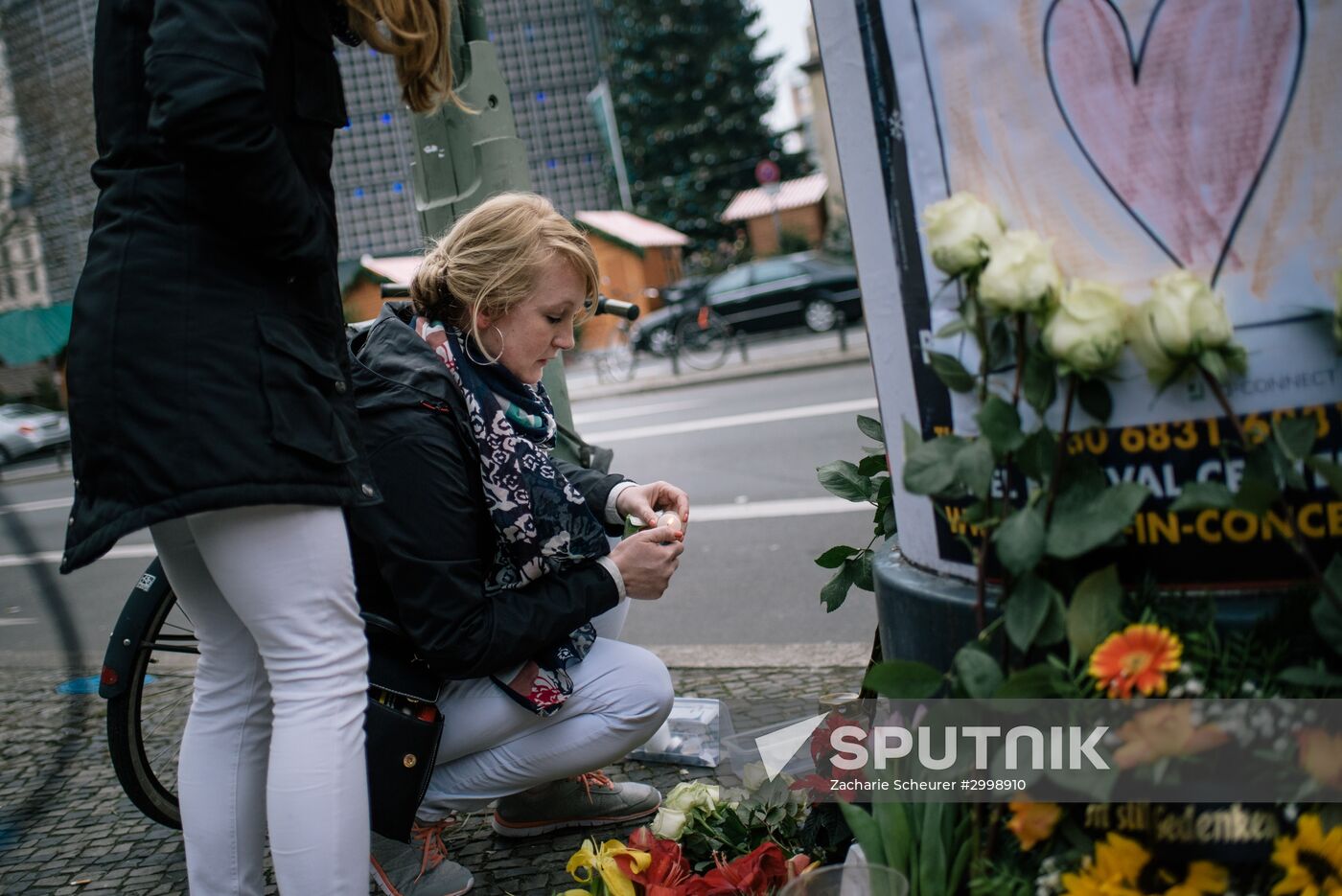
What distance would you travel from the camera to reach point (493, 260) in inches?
86.5

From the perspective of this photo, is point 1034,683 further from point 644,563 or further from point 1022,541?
point 644,563

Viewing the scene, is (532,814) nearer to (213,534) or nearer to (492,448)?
(492,448)

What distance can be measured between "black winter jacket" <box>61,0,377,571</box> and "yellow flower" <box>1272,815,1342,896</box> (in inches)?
48.8

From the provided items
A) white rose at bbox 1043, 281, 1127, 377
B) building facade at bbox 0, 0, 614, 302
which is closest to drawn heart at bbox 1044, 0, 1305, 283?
white rose at bbox 1043, 281, 1127, 377

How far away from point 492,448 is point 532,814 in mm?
913

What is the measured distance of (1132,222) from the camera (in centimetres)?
135

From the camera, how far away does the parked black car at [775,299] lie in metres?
20.4

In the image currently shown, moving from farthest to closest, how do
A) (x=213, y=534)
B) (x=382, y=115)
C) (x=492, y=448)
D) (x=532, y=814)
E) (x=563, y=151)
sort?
(x=563, y=151), (x=382, y=115), (x=532, y=814), (x=492, y=448), (x=213, y=534)

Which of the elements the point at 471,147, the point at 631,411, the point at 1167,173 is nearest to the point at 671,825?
the point at 1167,173

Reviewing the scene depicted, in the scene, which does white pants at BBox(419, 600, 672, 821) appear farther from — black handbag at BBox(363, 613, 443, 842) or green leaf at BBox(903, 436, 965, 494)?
green leaf at BBox(903, 436, 965, 494)

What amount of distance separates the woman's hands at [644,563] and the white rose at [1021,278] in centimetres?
106

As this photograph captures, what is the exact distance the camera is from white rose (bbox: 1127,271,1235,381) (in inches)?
48.5

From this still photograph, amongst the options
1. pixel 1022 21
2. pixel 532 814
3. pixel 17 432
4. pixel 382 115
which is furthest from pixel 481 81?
pixel 382 115

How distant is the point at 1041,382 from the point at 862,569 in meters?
0.89
